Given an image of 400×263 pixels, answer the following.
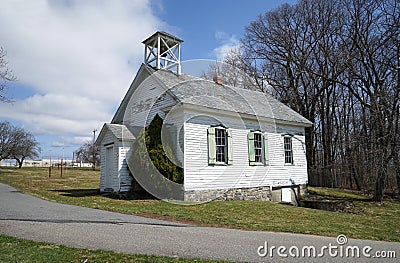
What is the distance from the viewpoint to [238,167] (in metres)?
14.8

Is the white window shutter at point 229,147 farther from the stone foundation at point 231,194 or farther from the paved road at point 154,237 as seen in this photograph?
the paved road at point 154,237

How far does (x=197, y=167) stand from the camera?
1318cm

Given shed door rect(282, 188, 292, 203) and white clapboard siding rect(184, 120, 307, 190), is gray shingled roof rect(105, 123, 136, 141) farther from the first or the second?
shed door rect(282, 188, 292, 203)

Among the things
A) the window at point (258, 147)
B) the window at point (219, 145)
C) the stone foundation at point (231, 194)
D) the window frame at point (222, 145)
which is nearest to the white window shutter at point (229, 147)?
the window at point (219, 145)

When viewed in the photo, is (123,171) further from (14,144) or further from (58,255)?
(14,144)

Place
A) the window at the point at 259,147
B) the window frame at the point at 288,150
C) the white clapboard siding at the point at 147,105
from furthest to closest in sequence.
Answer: the window frame at the point at 288,150, the window at the point at 259,147, the white clapboard siding at the point at 147,105

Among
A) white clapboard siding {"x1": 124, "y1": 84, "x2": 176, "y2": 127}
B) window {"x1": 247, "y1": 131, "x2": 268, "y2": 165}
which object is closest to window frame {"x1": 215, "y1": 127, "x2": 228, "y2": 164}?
window {"x1": 247, "y1": 131, "x2": 268, "y2": 165}

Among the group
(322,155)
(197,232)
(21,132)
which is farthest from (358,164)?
(21,132)

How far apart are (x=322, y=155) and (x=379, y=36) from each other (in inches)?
548

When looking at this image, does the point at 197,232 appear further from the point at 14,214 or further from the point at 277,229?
the point at 14,214

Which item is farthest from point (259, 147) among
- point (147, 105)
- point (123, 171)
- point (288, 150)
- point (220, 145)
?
point (123, 171)

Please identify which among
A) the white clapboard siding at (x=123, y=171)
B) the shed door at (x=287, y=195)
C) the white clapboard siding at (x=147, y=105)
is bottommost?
the shed door at (x=287, y=195)

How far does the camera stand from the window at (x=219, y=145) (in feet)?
45.1

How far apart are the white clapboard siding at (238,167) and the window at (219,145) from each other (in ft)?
0.76
